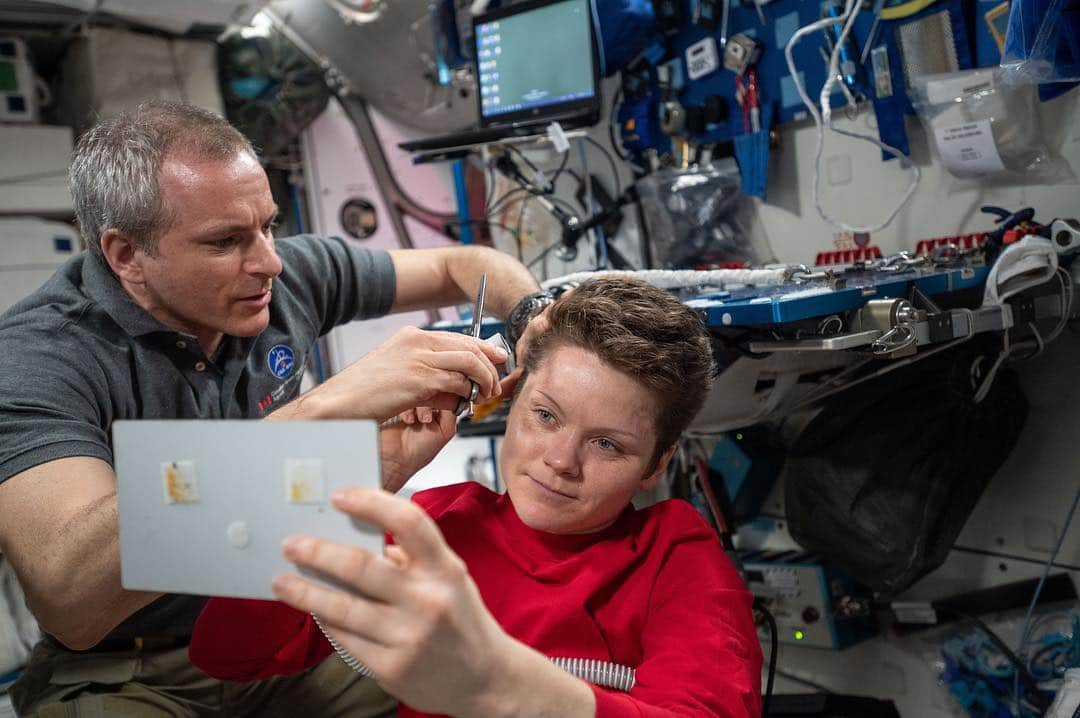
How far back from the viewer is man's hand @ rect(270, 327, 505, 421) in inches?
42.0

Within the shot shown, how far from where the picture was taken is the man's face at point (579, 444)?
1.16 m

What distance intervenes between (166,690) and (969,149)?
2004 millimetres

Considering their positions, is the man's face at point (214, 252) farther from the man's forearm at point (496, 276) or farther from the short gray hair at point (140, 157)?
the man's forearm at point (496, 276)

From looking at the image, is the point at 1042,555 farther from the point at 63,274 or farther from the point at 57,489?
the point at 63,274

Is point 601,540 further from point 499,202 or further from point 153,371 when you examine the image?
point 499,202

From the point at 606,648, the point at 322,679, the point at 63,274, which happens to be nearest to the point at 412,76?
the point at 63,274

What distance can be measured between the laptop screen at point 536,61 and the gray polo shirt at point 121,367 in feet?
3.80

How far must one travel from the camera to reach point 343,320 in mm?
2125

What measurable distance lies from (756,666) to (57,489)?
0.92m

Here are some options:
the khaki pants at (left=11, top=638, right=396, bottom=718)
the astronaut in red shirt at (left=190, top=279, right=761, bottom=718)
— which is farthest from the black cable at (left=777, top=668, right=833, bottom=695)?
the astronaut in red shirt at (left=190, top=279, right=761, bottom=718)

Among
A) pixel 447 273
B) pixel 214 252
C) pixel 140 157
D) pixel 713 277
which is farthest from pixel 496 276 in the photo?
pixel 140 157

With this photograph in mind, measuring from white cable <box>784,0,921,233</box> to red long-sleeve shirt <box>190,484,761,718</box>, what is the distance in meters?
1.34

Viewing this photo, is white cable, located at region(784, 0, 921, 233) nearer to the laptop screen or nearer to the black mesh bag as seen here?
the black mesh bag

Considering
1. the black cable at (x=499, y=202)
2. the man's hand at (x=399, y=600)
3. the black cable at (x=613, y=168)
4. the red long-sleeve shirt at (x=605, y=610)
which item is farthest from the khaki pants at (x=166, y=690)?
the black cable at (x=499, y=202)
